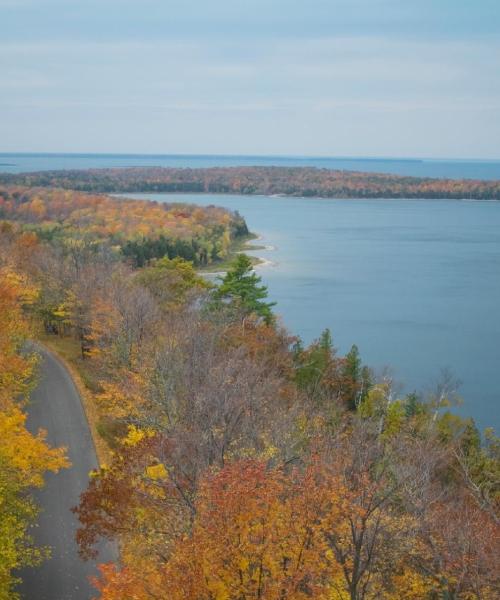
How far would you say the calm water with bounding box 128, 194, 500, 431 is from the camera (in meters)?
37.0

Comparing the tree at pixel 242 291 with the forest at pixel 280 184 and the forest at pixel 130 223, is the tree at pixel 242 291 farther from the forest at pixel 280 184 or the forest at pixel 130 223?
the forest at pixel 280 184

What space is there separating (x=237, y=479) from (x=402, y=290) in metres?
50.4

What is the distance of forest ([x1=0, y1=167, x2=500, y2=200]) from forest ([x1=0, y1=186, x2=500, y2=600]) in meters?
127

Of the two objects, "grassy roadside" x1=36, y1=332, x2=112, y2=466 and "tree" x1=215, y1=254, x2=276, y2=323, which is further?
"tree" x1=215, y1=254, x2=276, y2=323

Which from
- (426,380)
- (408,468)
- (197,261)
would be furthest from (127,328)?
(197,261)

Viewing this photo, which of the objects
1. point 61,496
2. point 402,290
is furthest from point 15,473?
point 402,290

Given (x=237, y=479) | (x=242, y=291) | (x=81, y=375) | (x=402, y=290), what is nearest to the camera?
(x=237, y=479)

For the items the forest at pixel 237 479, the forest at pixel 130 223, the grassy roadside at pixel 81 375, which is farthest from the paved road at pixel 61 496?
the forest at pixel 130 223

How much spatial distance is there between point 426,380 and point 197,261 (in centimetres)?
3742

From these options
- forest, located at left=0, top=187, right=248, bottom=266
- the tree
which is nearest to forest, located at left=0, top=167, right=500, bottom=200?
forest, located at left=0, top=187, right=248, bottom=266

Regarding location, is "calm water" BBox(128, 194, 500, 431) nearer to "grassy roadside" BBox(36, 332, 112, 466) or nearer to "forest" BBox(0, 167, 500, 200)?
"grassy roadside" BBox(36, 332, 112, 466)

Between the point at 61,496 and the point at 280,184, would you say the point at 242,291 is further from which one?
the point at 280,184

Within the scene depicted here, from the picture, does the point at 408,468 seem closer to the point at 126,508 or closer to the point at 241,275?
the point at 126,508

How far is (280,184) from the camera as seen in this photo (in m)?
175
